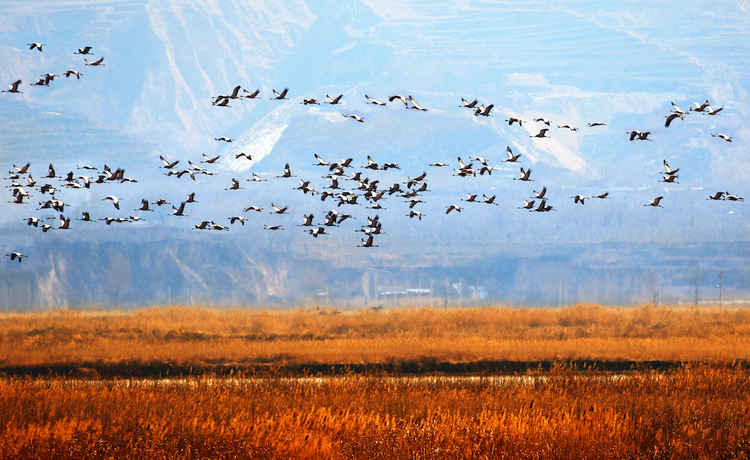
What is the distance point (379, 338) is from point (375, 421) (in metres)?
35.8

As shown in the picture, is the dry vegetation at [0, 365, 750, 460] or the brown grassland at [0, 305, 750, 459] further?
the brown grassland at [0, 305, 750, 459]

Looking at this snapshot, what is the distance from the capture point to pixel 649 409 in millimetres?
31359

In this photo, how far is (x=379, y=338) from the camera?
210ft

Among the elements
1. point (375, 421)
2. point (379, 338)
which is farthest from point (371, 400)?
point (379, 338)

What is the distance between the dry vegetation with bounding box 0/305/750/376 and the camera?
50.4 m

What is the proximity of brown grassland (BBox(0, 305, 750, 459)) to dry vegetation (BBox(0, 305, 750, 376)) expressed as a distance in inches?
9.9

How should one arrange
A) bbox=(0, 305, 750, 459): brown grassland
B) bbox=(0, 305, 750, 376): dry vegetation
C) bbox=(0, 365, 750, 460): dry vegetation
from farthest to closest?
1. bbox=(0, 305, 750, 376): dry vegetation
2. bbox=(0, 305, 750, 459): brown grassland
3. bbox=(0, 365, 750, 460): dry vegetation

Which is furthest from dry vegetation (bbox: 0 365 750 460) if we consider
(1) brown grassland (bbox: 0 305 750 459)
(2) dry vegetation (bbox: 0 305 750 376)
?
(2) dry vegetation (bbox: 0 305 750 376)

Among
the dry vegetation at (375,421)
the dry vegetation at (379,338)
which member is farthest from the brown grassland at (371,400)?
the dry vegetation at (379,338)

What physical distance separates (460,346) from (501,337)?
10506 mm

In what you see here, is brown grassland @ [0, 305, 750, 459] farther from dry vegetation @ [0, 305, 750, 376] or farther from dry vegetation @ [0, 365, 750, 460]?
dry vegetation @ [0, 305, 750, 376]

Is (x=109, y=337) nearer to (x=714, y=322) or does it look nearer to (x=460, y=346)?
(x=460, y=346)

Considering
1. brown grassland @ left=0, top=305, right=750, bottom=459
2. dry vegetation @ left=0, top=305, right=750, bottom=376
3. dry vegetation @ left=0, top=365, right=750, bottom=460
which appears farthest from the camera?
dry vegetation @ left=0, top=305, right=750, bottom=376

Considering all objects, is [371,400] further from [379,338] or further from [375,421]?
[379,338]
